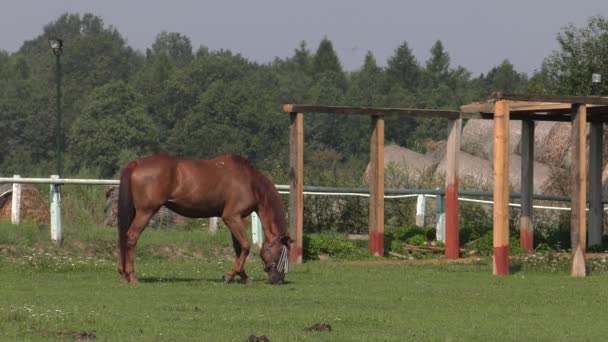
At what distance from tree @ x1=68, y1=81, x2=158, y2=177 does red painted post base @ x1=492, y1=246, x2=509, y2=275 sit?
277 feet

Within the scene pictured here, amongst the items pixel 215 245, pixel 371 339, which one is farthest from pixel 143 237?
pixel 371 339

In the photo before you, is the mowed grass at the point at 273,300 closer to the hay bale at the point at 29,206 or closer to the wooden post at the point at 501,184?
the wooden post at the point at 501,184

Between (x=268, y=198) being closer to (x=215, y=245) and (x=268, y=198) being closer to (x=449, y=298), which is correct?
(x=449, y=298)

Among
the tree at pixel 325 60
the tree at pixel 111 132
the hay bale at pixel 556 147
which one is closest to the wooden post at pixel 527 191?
the hay bale at pixel 556 147

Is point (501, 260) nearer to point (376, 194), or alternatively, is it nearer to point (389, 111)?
point (376, 194)

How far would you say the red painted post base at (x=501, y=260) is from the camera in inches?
819

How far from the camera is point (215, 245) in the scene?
25.5 m

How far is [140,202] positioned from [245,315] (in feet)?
16.1

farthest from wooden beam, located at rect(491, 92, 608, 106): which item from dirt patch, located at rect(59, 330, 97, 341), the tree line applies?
the tree line

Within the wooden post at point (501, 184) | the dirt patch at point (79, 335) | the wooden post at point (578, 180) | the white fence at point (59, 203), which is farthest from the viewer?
the white fence at point (59, 203)

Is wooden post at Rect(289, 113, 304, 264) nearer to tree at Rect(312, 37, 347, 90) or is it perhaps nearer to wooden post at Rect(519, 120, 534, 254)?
wooden post at Rect(519, 120, 534, 254)

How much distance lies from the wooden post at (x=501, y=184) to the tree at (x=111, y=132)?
3328 inches

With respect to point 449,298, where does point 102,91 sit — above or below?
above

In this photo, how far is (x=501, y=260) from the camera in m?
20.8
